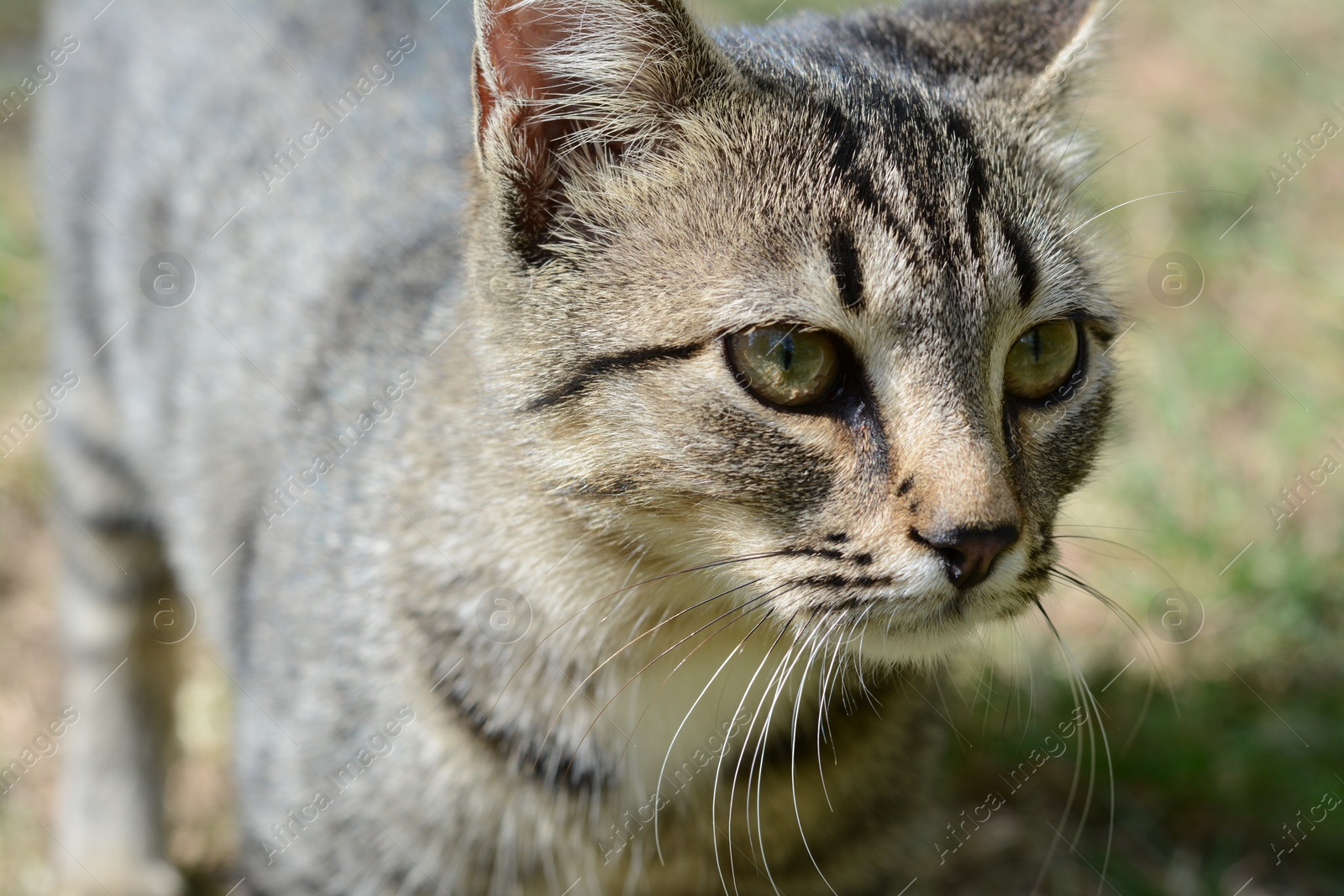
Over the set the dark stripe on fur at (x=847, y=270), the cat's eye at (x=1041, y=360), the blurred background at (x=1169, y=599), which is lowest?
the blurred background at (x=1169, y=599)

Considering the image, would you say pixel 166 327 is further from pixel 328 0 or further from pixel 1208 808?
pixel 1208 808

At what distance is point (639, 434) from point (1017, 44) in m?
1.13

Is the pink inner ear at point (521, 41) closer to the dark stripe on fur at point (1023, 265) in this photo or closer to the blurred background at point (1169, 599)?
the blurred background at point (1169, 599)

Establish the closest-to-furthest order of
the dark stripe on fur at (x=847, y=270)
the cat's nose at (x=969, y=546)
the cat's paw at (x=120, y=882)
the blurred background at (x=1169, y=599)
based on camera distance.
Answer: the cat's nose at (x=969, y=546)
the dark stripe on fur at (x=847, y=270)
the blurred background at (x=1169, y=599)
the cat's paw at (x=120, y=882)

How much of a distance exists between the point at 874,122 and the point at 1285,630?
2.48m

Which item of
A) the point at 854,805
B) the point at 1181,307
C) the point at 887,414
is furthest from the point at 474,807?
the point at 1181,307

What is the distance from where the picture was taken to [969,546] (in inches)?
71.9

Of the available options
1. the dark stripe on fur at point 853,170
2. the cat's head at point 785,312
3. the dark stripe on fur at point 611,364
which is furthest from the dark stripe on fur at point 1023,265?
the dark stripe on fur at point 611,364

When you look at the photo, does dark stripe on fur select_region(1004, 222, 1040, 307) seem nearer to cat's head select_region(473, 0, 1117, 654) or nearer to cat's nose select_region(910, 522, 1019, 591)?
cat's head select_region(473, 0, 1117, 654)

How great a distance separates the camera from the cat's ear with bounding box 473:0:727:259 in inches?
79.9

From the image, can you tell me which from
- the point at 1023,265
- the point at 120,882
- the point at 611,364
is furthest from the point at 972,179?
the point at 120,882

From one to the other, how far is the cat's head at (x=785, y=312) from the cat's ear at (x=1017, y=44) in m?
0.10

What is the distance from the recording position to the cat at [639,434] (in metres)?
1.94

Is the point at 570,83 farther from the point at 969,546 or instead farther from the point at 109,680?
the point at 109,680
